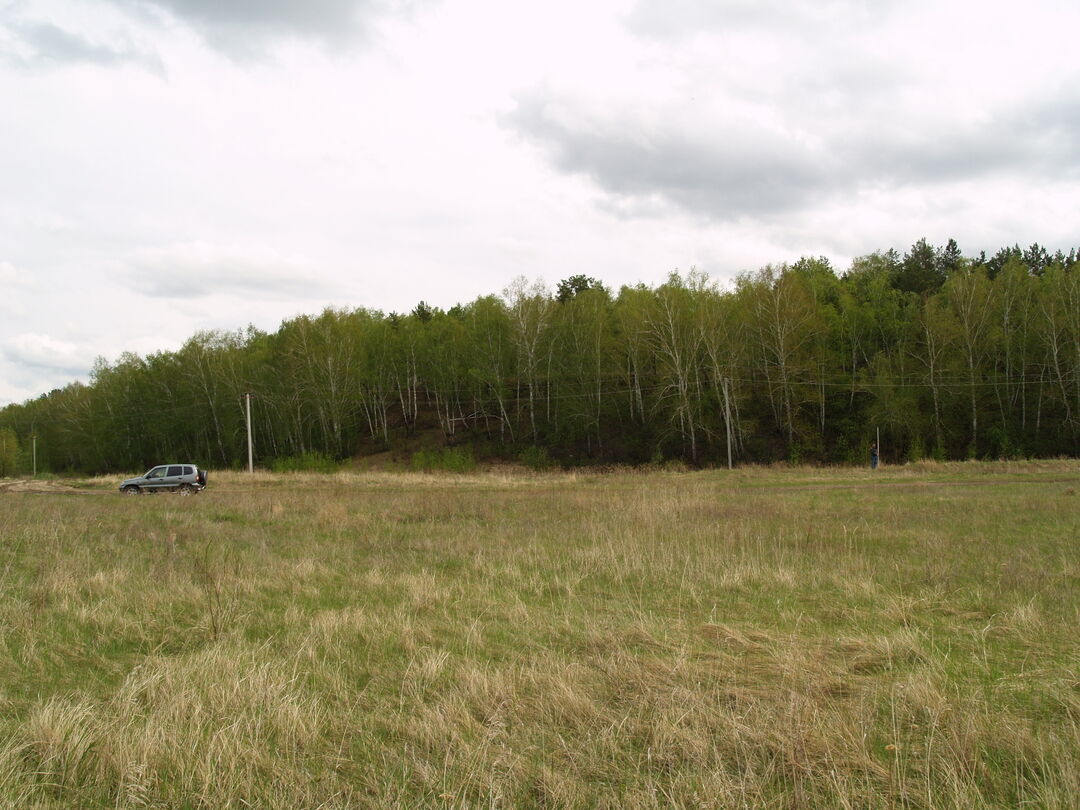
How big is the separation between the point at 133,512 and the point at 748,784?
22282 millimetres

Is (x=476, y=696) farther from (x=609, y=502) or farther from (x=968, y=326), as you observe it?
(x=968, y=326)

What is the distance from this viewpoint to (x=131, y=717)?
455 centimetres

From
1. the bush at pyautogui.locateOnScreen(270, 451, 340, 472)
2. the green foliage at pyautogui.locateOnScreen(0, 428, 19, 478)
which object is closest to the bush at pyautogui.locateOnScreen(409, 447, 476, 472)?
the bush at pyautogui.locateOnScreen(270, 451, 340, 472)

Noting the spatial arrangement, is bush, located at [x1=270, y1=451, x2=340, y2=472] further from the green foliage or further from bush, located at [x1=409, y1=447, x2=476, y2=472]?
the green foliage

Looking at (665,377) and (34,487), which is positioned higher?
(665,377)

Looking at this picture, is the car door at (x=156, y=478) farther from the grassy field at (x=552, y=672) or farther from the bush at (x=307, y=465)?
the grassy field at (x=552, y=672)

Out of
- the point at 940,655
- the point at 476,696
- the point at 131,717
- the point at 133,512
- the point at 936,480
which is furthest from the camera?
the point at 936,480

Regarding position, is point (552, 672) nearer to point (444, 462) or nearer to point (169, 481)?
point (169, 481)

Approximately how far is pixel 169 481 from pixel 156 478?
911 millimetres

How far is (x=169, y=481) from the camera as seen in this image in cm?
3506

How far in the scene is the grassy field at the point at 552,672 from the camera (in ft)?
12.4

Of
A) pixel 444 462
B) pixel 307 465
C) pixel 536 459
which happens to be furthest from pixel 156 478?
pixel 536 459


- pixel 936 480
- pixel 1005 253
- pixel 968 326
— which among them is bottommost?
pixel 936 480

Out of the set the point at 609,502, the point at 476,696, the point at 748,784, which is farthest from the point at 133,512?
the point at 748,784
